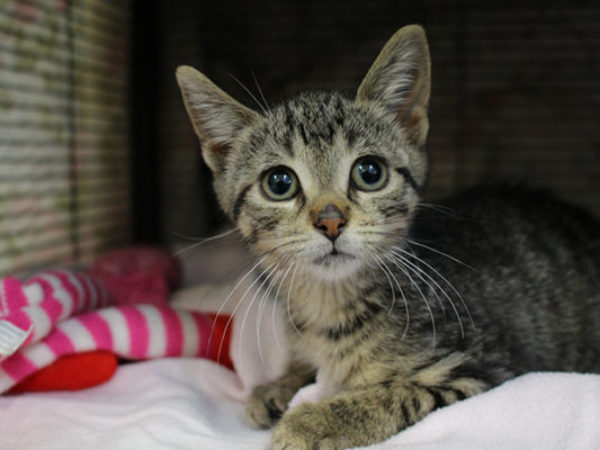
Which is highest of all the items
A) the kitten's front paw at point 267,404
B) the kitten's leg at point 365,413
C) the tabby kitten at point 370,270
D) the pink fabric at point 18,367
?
the tabby kitten at point 370,270

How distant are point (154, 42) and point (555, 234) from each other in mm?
1858

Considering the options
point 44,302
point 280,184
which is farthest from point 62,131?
point 280,184

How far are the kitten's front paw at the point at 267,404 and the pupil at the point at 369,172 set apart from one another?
1.87 feet

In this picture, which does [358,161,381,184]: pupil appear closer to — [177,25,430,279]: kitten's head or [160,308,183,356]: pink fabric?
[177,25,430,279]: kitten's head

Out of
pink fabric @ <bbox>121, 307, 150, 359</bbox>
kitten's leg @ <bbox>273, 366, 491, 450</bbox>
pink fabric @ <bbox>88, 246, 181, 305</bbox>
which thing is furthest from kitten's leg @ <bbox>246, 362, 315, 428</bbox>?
pink fabric @ <bbox>88, 246, 181, 305</bbox>

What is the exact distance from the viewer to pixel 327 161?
1.34m

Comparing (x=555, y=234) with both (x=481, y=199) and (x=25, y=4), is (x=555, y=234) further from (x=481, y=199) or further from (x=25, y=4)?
(x=25, y=4)

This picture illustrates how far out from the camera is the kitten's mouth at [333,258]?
1245 mm

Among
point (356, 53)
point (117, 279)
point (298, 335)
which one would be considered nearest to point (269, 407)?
point (298, 335)

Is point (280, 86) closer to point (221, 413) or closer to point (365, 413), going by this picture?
point (221, 413)

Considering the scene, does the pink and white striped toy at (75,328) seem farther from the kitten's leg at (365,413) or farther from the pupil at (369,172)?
the pupil at (369,172)

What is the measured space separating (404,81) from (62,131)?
132cm

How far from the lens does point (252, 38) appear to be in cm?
264

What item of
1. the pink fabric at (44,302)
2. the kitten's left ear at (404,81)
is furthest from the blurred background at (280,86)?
the kitten's left ear at (404,81)
